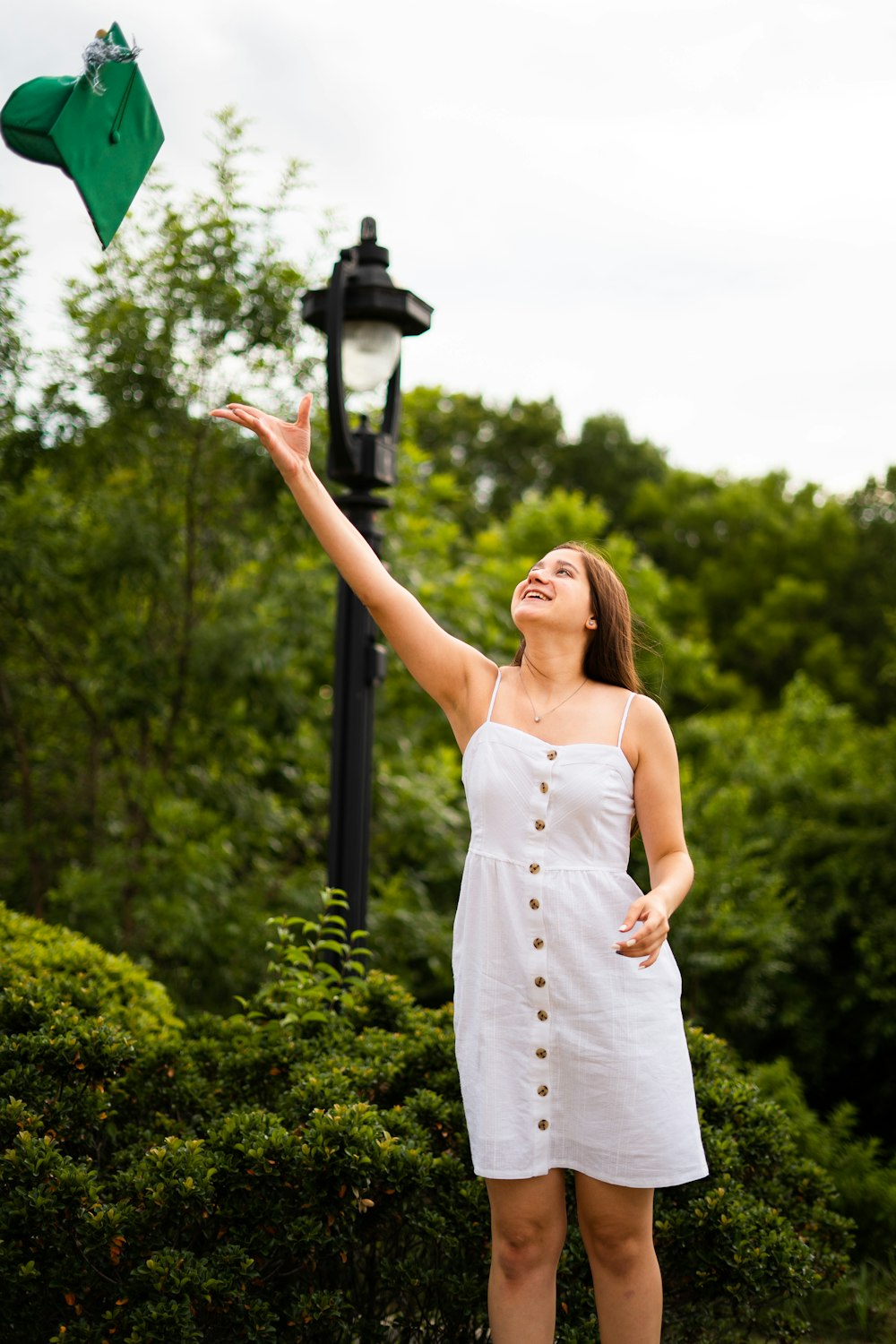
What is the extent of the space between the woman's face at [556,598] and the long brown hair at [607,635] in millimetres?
20

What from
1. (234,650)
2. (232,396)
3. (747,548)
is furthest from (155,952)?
(747,548)

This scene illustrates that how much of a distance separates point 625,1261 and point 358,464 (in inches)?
108

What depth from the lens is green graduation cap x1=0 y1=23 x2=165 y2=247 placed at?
2766 millimetres

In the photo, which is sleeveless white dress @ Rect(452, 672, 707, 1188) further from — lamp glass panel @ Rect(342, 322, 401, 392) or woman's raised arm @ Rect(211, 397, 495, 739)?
lamp glass panel @ Rect(342, 322, 401, 392)

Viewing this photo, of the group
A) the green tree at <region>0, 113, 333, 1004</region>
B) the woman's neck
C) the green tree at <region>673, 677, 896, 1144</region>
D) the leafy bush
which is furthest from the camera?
the green tree at <region>673, 677, 896, 1144</region>

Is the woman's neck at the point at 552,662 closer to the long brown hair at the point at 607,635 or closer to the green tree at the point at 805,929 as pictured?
the long brown hair at the point at 607,635

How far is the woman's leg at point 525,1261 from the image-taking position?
7.60 feet

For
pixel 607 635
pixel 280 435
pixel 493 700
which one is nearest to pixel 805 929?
pixel 607 635

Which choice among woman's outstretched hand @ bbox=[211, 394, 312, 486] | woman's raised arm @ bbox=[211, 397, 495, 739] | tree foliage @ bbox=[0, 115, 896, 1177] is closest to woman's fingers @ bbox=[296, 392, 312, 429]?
woman's outstretched hand @ bbox=[211, 394, 312, 486]

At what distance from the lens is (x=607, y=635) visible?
2.67 meters

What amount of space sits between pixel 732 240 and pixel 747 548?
66.5ft

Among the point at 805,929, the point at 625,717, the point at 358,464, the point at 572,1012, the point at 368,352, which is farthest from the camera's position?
the point at 805,929

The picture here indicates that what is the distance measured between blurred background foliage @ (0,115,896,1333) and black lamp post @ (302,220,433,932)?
40.8 inches

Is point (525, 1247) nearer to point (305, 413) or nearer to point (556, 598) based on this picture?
point (556, 598)
